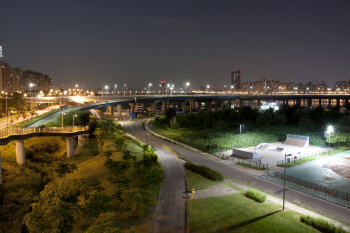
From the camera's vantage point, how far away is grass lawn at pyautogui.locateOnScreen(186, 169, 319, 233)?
1512 cm

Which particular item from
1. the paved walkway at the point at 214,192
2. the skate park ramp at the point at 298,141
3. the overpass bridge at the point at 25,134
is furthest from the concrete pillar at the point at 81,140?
the skate park ramp at the point at 298,141

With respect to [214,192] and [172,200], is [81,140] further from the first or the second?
[214,192]

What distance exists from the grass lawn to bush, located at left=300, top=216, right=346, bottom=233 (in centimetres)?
33

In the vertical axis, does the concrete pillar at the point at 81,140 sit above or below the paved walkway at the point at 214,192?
above

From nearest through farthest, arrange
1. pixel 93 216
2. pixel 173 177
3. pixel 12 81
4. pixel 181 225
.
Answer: pixel 93 216 < pixel 181 225 < pixel 173 177 < pixel 12 81

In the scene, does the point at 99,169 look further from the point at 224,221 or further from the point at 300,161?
the point at 300,161

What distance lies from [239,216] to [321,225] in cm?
501

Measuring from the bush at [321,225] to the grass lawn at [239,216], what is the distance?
1.09 feet

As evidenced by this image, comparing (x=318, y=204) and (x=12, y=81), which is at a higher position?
(x=12, y=81)

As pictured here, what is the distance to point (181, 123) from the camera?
Answer: 71750mm

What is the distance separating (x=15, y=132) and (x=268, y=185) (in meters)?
26.3

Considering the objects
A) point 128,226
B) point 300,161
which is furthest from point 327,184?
point 128,226

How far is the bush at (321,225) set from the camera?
14484 mm

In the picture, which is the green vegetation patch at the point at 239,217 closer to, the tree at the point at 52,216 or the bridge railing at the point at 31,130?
the tree at the point at 52,216
